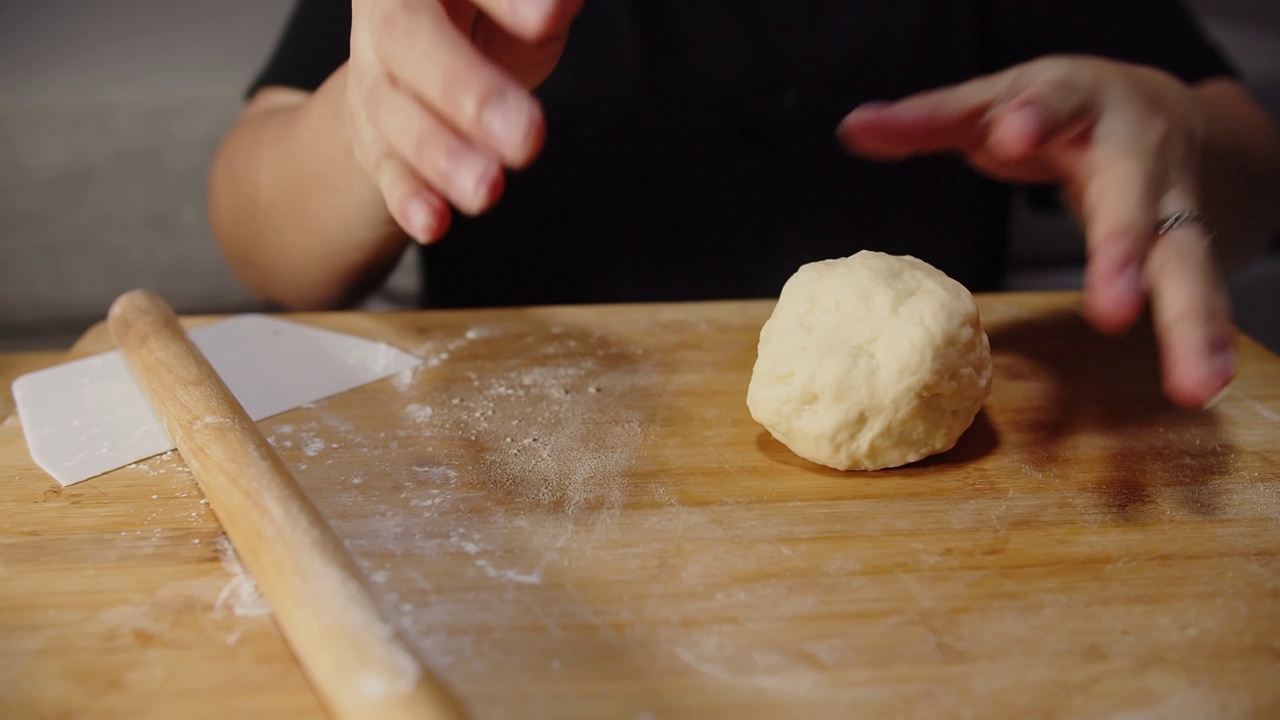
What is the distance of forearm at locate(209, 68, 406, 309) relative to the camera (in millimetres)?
1164

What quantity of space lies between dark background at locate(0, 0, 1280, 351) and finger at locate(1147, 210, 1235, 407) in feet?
5.26

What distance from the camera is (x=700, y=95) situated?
1.44m

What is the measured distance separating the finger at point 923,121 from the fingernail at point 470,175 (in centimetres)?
46

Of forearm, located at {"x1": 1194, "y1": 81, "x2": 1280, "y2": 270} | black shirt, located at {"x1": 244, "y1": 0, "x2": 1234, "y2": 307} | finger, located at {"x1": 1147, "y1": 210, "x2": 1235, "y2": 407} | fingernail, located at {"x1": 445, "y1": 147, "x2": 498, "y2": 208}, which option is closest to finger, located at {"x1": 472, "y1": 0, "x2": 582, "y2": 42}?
fingernail, located at {"x1": 445, "y1": 147, "x2": 498, "y2": 208}

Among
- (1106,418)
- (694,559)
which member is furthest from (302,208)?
(1106,418)

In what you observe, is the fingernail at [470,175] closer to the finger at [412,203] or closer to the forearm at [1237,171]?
the finger at [412,203]

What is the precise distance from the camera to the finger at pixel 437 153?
676mm

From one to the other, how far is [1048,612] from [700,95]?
0.99 m

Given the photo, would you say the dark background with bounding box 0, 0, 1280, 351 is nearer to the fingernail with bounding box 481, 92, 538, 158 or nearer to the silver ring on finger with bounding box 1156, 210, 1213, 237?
the silver ring on finger with bounding box 1156, 210, 1213, 237

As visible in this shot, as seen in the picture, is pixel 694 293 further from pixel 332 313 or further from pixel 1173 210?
pixel 1173 210

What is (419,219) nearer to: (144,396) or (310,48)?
(144,396)

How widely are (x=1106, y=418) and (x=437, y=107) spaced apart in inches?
30.0

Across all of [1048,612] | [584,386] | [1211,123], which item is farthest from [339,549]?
[1211,123]

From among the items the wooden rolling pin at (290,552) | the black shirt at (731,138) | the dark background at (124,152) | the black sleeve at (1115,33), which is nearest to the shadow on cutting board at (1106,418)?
the black shirt at (731,138)
